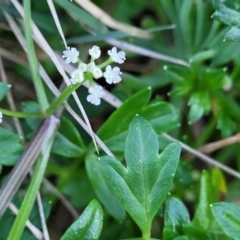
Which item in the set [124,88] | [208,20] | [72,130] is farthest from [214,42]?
[72,130]

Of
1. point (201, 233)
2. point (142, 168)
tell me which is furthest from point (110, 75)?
point (201, 233)

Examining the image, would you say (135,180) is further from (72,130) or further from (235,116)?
(235,116)

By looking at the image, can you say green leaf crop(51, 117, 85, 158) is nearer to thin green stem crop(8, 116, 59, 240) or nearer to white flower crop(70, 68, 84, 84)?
thin green stem crop(8, 116, 59, 240)

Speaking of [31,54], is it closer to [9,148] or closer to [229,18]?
[9,148]

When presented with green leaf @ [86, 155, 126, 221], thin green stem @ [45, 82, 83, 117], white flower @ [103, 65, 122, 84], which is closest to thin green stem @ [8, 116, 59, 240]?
thin green stem @ [45, 82, 83, 117]

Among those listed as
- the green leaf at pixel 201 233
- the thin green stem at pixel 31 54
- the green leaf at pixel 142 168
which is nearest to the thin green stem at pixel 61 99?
the thin green stem at pixel 31 54
